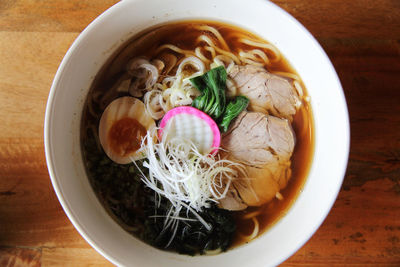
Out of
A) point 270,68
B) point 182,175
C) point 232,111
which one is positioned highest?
point 270,68

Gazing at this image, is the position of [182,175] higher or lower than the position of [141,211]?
higher

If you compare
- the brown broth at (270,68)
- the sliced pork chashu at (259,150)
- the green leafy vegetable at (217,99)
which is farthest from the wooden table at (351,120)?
the green leafy vegetable at (217,99)

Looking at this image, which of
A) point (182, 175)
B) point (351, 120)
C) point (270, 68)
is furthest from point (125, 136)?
point (351, 120)

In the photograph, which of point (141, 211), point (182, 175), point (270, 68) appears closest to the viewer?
point (182, 175)

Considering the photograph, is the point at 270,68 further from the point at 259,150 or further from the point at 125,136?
the point at 125,136

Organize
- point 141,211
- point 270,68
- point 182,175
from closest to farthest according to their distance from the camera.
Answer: point 182,175, point 141,211, point 270,68

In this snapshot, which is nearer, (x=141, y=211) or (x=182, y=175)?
(x=182, y=175)

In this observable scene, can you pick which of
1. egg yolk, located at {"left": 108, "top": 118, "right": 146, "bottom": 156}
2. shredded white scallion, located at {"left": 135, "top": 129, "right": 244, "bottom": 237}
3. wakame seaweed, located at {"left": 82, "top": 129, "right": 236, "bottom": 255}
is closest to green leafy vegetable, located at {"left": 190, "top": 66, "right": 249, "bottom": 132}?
shredded white scallion, located at {"left": 135, "top": 129, "right": 244, "bottom": 237}

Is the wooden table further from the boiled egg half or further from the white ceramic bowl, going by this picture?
the boiled egg half

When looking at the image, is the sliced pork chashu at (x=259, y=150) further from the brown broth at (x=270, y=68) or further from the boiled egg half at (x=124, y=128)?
the boiled egg half at (x=124, y=128)
